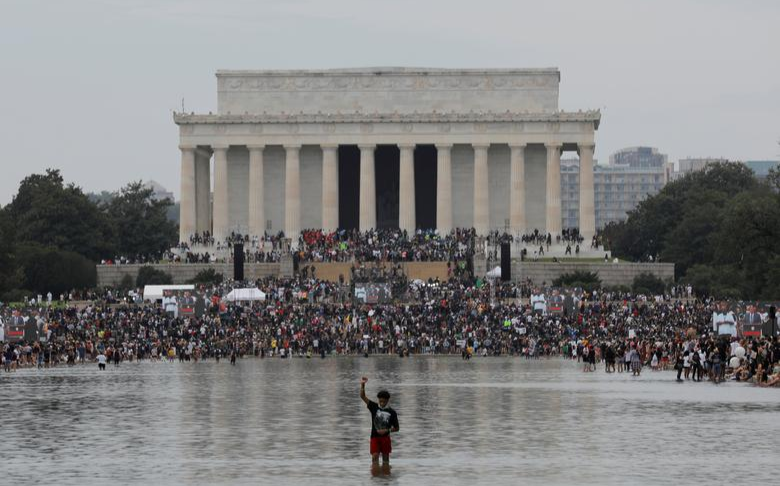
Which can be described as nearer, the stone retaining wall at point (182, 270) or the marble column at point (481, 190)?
the stone retaining wall at point (182, 270)

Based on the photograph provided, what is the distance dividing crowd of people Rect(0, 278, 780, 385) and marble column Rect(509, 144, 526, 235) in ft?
114

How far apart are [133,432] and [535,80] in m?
110

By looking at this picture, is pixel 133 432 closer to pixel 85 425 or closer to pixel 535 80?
pixel 85 425

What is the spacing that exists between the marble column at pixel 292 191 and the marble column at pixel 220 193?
17.3 feet

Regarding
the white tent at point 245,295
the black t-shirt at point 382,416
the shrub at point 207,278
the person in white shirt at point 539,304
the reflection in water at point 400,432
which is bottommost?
the reflection in water at point 400,432

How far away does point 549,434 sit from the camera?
4034cm

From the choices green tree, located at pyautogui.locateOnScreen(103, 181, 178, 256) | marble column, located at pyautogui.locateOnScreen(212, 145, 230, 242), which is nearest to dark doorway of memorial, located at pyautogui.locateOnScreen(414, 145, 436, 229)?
marble column, located at pyautogui.locateOnScreen(212, 145, 230, 242)

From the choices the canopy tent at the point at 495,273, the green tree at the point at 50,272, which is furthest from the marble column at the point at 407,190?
the green tree at the point at 50,272

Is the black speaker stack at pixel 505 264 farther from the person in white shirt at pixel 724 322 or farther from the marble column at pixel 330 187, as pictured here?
the marble column at pixel 330 187

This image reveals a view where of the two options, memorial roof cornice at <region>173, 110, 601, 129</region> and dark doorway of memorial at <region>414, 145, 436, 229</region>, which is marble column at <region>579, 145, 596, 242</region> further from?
dark doorway of memorial at <region>414, 145, 436, 229</region>

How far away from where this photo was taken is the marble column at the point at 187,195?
147 metres

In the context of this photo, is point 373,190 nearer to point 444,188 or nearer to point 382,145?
point 382,145

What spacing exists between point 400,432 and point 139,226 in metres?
127

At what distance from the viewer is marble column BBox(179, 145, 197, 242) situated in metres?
147
